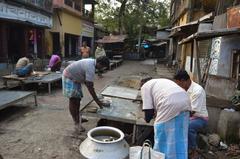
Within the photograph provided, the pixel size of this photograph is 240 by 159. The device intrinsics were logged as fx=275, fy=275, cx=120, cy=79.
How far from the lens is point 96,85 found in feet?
39.1

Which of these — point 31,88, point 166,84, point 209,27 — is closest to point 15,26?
point 31,88

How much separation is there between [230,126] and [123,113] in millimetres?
2121

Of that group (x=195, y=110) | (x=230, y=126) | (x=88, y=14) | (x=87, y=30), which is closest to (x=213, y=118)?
(x=230, y=126)

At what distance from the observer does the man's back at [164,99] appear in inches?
132

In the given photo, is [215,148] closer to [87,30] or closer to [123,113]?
[123,113]

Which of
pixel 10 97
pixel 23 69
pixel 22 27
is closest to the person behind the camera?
pixel 10 97

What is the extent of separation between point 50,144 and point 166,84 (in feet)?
8.94

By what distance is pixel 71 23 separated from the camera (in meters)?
24.2

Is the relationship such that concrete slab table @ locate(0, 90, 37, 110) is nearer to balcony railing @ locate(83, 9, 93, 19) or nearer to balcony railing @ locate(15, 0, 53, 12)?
balcony railing @ locate(15, 0, 53, 12)

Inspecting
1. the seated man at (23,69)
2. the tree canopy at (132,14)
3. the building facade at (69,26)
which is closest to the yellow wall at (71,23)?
the building facade at (69,26)

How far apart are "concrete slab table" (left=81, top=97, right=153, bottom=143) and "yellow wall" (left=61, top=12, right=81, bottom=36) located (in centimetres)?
1717

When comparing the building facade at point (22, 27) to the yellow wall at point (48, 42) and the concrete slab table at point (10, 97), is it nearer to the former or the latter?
the yellow wall at point (48, 42)

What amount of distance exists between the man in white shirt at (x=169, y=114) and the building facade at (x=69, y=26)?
18514 millimetres

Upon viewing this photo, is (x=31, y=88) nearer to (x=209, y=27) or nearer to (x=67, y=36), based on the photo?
(x=209, y=27)
